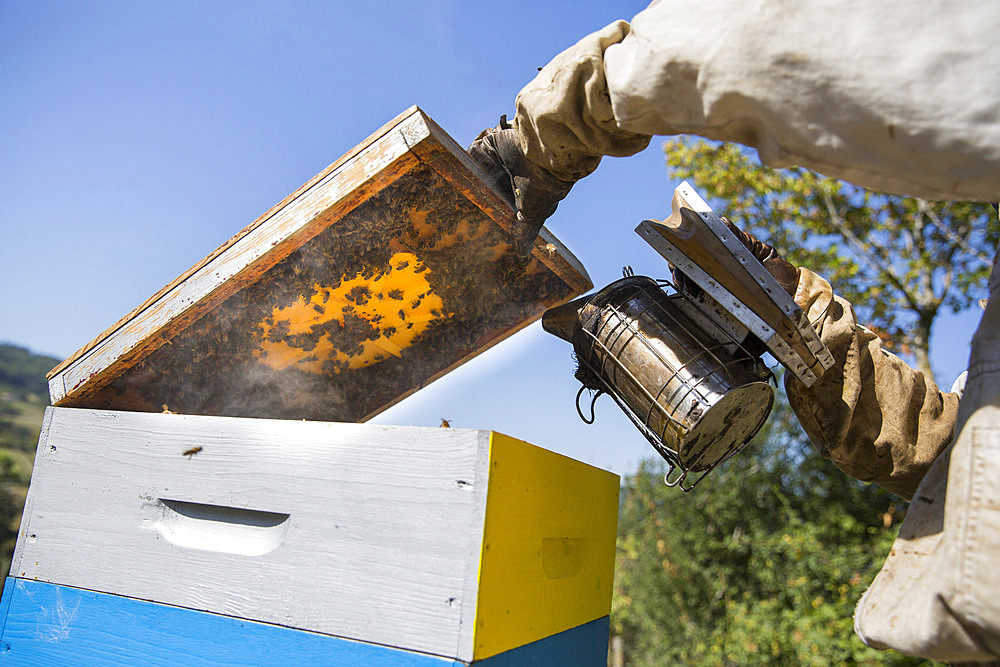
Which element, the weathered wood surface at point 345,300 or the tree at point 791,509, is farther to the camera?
the tree at point 791,509

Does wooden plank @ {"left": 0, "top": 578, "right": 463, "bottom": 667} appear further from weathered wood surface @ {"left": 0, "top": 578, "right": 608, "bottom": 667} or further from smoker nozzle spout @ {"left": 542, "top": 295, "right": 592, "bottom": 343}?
smoker nozzle spout @ {"left": 542, "top": 295, "right": 592, "bottom": 343}

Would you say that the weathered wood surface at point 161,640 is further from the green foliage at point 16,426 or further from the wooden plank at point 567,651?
the green foliage at point 16,426

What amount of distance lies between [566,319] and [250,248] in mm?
763

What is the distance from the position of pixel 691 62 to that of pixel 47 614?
1.64 m

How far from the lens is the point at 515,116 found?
1309 mm

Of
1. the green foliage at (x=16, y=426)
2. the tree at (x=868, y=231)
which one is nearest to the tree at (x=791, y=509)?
the tree at (x=868, y=231)

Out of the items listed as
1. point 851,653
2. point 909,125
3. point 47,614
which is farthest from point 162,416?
point 851,653

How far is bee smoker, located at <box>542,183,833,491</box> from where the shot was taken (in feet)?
4.01

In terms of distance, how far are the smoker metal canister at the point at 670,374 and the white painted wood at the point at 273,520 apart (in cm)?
45

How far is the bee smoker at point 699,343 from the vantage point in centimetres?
122

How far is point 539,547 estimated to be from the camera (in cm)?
119

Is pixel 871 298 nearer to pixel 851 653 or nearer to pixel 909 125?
pixel 851 653

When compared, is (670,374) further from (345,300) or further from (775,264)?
(345,300)

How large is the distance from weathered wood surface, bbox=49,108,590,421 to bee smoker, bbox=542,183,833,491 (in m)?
0.37
